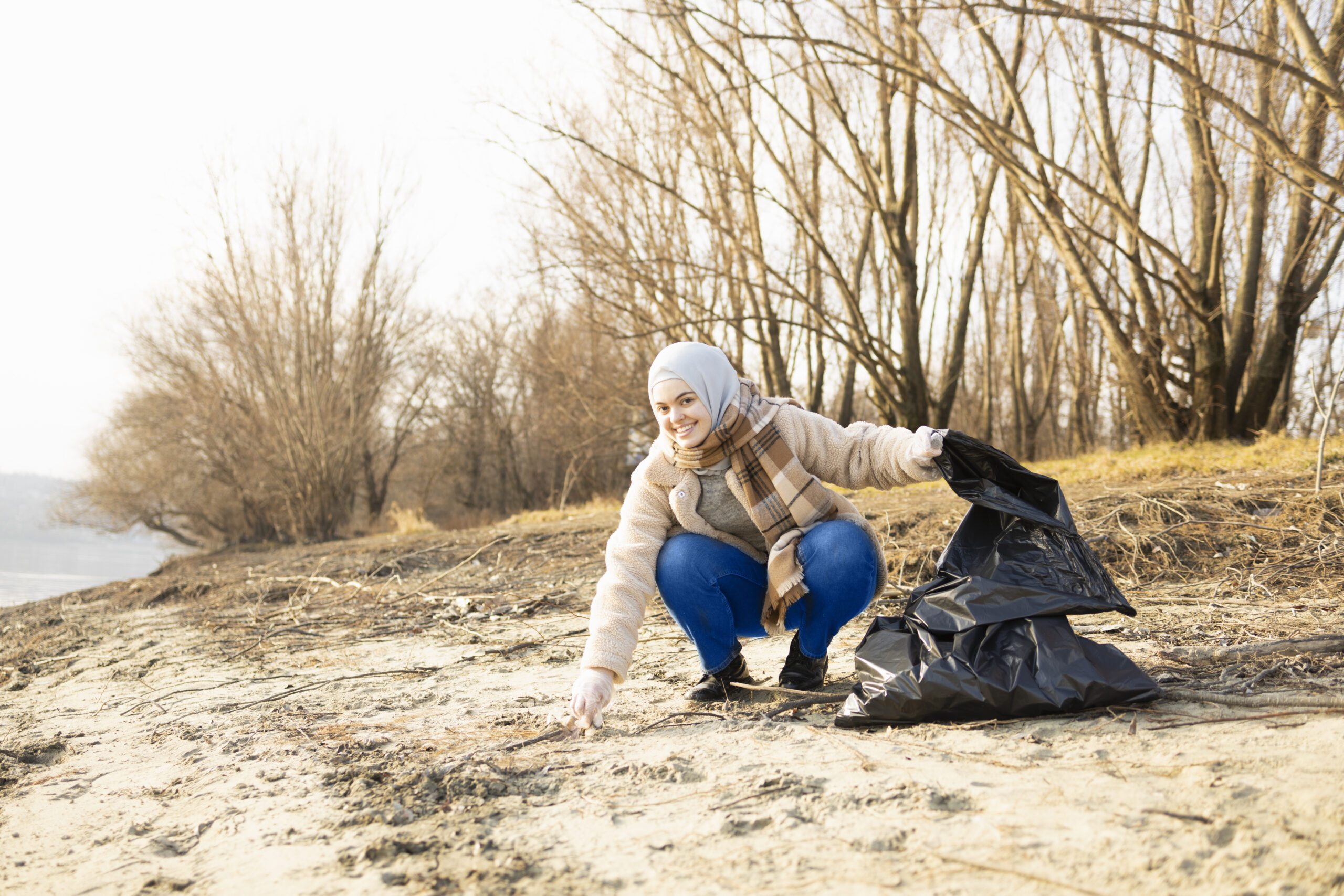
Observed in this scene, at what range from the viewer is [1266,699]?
1.91 m

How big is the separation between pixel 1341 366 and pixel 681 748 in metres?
3.54

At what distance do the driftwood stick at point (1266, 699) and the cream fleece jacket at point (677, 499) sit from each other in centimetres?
81

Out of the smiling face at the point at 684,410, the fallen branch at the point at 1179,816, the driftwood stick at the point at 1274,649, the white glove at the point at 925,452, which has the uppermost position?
the smiling face at the point at 684,410

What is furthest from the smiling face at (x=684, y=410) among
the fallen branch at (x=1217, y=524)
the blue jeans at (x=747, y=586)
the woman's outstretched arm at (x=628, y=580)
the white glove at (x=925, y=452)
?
the fallen branch at (x=1217, y=524)

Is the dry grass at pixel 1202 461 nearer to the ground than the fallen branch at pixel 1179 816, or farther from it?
farther from it

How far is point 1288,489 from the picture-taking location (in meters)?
4.54

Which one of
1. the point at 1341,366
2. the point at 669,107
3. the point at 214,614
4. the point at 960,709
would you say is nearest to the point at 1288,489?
the point at 1341,366

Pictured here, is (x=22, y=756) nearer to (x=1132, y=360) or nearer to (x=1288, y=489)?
(x=1288, y=489)

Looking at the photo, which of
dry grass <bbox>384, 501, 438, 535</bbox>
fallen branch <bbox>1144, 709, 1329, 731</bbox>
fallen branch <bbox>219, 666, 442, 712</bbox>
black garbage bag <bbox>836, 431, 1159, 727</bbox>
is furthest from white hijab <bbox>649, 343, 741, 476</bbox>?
dry grass <bbox>384, 501, 438, 535</bbox>

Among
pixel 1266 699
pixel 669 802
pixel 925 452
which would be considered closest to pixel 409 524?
pixel 925 452

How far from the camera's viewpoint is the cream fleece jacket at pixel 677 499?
7.74 feet

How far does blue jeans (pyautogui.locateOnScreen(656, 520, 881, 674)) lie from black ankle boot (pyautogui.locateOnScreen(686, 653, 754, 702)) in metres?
0.02

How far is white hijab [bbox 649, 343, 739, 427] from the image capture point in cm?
245

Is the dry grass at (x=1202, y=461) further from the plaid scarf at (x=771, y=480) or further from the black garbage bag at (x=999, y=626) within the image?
the plaid scarf at (x=771, y=480)
